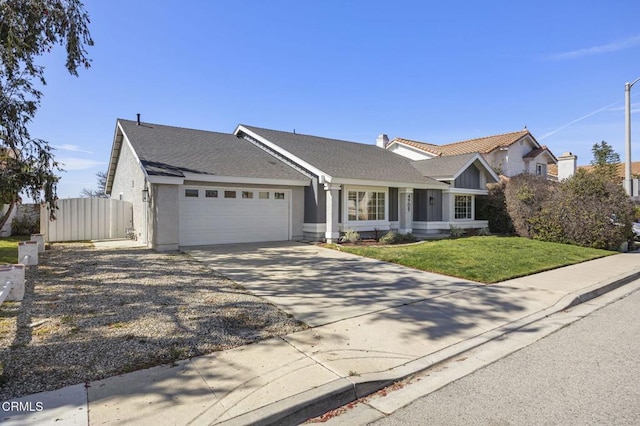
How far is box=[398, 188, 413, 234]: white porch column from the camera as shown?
55.0 feet

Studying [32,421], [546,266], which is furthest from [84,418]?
[546,266]

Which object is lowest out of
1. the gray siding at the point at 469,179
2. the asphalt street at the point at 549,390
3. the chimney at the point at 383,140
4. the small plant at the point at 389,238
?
the asphalt street at the point at 549,390

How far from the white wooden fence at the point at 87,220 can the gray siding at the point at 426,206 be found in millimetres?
13748

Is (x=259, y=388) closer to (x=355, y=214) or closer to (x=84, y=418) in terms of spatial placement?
(x=84, y=418)

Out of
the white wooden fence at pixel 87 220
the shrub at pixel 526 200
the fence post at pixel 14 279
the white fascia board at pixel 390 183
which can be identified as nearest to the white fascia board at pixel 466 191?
the white fascia board at pixel 390 183

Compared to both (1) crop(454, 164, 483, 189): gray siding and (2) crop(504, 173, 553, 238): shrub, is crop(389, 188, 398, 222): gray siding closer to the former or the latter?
(1) crop(454, 164, 483, 189): gray siding

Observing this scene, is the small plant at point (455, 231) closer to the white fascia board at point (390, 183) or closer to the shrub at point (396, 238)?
Result: the white fascia board at point (390, 183)

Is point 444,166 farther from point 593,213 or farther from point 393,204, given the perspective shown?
point 593,213

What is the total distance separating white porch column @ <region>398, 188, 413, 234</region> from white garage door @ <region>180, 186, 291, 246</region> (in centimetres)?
560

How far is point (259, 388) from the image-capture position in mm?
3287

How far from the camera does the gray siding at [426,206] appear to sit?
1747 cm

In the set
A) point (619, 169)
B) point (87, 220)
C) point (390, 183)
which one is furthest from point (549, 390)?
point (619, 169)

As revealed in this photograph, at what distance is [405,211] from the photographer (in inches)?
662

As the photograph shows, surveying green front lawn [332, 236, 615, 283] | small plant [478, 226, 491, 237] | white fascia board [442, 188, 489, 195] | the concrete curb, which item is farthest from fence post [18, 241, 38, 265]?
small plant [478, 226, 491, 237]
